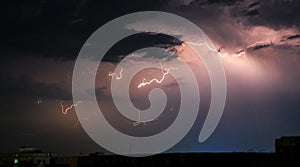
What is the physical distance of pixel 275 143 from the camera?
2219cm

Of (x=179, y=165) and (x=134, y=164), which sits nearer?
(x=179, y=165)

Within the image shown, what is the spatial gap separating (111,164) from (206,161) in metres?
6.29

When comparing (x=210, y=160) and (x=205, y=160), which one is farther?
(x=205, y=160)

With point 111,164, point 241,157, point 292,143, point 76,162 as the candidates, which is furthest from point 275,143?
point 76,162

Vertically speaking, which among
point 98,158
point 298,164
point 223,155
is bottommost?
point 298,164

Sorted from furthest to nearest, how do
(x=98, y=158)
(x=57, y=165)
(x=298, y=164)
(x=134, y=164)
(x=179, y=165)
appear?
1. (x=57, y=165)
2. (x=98, y=158)
3. (x=134, y=164)
4. (x=179, y=165)
5. (x=298, y=164)

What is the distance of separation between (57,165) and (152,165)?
34.5 ft

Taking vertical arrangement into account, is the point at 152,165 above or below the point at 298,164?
above

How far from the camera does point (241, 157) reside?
2042 cm

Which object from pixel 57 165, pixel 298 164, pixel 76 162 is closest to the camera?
pixel 298 164

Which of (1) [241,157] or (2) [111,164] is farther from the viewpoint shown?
(2) [111,164]

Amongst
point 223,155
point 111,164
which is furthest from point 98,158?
point 223,155

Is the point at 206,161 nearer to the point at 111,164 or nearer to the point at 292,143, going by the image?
the point at 292,143

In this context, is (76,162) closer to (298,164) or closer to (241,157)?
(241,157)
